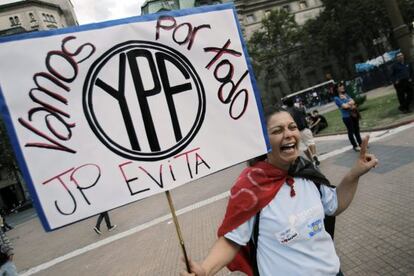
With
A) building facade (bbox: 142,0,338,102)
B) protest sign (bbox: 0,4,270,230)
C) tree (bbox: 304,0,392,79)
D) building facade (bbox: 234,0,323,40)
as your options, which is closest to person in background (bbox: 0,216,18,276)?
protest sign (bbox: 0,4,270,230)

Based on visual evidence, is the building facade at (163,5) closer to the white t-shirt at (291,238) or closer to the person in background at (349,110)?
the person in background at (349,110)

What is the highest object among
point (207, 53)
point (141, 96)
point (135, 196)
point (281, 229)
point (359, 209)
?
point (207, 53)

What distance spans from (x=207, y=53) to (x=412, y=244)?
10.5 feet

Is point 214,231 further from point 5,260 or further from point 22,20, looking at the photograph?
point 22,20

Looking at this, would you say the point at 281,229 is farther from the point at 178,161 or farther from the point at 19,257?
the point at 19,257

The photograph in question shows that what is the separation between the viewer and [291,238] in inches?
67.4

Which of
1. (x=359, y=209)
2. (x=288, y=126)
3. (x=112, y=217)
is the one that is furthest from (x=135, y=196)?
(x=112, y=217)

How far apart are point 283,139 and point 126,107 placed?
0.90 meters

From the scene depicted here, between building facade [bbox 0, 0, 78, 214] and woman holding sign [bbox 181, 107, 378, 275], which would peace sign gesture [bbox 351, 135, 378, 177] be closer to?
woman holding sign [bbox 181, 107, 378, 275]

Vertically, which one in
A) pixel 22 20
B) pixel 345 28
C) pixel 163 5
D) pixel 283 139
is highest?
pixel 22 20

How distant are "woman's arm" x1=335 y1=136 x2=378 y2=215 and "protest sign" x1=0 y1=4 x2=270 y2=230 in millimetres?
565

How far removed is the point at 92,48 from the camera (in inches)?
70.7

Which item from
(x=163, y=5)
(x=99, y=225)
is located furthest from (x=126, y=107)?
(x=163, y=5)

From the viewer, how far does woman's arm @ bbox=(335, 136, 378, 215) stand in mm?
2055
